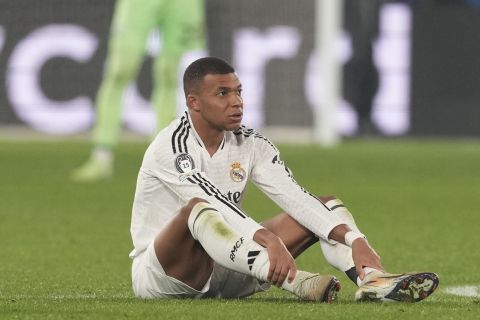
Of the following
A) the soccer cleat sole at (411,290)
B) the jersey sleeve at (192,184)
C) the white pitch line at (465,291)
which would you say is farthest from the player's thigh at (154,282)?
the white pitch line at (465,291)

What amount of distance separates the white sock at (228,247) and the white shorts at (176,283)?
0.97 ft

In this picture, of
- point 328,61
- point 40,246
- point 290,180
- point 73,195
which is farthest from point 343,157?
point 290,180

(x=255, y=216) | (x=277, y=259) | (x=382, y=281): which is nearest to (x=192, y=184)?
(x=277, y=259)

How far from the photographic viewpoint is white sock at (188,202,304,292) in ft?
16.1

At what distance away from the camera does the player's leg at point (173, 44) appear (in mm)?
11727

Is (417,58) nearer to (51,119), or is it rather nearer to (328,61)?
(328,61)

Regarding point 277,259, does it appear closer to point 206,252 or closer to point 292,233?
point 206,252

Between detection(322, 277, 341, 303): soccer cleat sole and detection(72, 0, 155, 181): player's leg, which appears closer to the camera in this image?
detection(322, 277, 341, 303): soccer cleat sole

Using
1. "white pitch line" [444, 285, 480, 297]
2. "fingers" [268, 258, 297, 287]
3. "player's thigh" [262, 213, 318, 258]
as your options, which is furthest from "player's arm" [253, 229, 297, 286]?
"white pitch line" [444, 285, 480, 297]

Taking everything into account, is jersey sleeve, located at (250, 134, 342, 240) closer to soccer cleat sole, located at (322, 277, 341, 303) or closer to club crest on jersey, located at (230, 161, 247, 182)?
club crest on jersey, located at (230, 161, 247, 182)

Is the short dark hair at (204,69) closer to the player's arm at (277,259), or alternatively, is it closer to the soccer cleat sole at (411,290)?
the player's arm at (277,259)

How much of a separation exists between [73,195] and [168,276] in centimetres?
584

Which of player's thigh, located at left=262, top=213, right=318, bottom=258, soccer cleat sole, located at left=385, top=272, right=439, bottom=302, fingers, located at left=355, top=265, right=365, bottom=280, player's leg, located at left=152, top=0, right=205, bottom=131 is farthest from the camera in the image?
player's leg, located at left=152, top=0, right=205, bottom=131

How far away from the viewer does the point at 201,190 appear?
5.14 metres
